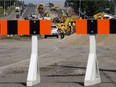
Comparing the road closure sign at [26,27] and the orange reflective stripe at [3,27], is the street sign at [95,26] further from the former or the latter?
the orange reflective stripe at [3,27]

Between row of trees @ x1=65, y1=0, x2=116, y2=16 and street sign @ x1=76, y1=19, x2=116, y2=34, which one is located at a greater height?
row of trees @ x1=65, y1=0, x2=116, y2=16

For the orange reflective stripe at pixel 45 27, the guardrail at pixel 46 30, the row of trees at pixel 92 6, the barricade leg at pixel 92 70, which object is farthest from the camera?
the row of trees at pixel 92 6

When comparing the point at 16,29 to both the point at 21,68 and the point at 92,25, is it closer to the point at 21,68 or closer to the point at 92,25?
the point at 92,25

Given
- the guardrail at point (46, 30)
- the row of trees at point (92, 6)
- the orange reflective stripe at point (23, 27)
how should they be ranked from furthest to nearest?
the row of trees at point (92, 6) < the orange reflective stripe at point (23, 27) < the guardrail at point (46, 30)

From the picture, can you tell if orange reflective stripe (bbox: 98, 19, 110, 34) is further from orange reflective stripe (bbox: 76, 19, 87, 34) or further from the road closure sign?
the road closure sign

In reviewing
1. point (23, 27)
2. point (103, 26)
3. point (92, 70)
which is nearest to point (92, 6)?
point (103, 26)

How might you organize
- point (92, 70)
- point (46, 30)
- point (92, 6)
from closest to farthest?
point (92, 70)
point (46, 30)
point (92, 6)

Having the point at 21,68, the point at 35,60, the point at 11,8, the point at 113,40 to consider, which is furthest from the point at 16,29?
the point at 11,8

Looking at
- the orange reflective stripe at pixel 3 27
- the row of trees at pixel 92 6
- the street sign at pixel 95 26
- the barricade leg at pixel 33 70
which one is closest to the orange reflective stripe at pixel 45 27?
the barricade leg at pixel 33 70

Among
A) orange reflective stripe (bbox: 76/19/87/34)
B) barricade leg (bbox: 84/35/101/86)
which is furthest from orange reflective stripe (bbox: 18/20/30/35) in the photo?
barricade leg (bbox: 84/35/101/86)

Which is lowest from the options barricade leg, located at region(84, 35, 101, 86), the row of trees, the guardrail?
barricade leg, located at region(84, 35, 101, 86)

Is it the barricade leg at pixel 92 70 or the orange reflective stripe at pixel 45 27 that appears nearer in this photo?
the barricade leg at pixel 92 70

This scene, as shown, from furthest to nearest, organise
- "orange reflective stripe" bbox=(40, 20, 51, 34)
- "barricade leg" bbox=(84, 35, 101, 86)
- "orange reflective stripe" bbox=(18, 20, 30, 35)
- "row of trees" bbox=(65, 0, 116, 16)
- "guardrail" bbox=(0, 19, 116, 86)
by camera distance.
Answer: "row of trees" bbox=(65, 0, 116, 16)
"orange reflective stripe" bbox=(18, 20, 30, 35)
"orange reflective stripe" bbox=(40, 20, 51, 34)
"guardrail" bbox=(0, 19, 116, 86)
"barricade leg" bbox=(84, 35, 101, 86)

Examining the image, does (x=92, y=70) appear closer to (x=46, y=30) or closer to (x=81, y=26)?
(x=81, y=26)
